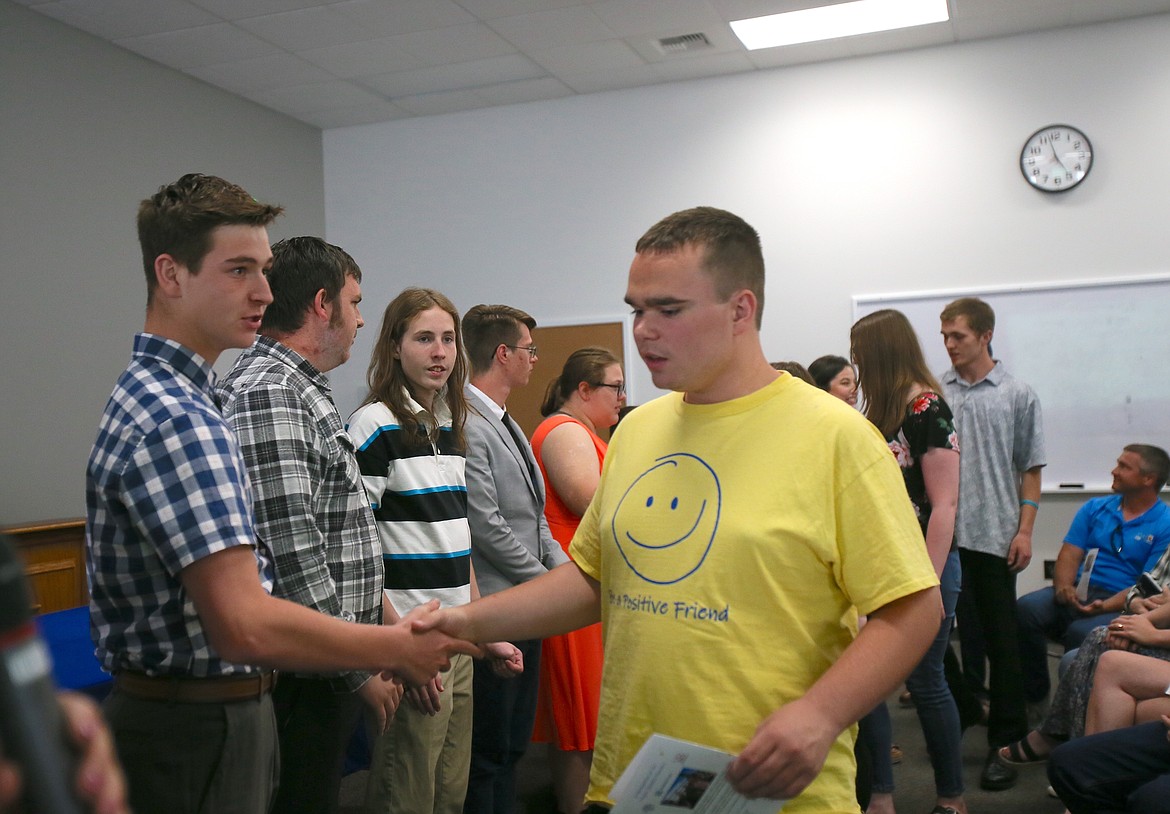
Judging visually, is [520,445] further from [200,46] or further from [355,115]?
[355,115]

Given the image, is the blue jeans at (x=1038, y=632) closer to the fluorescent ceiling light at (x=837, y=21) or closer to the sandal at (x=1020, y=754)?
the sandal at (x=1020, y=754)

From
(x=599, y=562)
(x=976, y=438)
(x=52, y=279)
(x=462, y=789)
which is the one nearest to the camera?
(x=599, y=562)

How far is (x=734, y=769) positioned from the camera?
1.19 metres

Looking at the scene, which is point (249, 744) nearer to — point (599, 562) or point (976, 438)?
point (599, 562)

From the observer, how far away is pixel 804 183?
6.05 metres

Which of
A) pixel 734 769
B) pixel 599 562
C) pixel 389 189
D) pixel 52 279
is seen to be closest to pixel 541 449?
pixel 599 562

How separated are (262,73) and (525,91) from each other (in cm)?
165

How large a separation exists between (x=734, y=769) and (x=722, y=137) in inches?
217

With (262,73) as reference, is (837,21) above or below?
above

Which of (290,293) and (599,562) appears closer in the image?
(599,562)

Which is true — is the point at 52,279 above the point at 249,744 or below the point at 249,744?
above

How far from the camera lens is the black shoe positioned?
3397 millimetres

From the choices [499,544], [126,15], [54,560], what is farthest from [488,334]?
[126,15]

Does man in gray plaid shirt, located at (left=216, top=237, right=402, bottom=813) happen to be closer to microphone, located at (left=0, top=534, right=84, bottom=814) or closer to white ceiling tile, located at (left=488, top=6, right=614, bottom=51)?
microphone, located at (left=0, top=534, right=84, bottom=814)
